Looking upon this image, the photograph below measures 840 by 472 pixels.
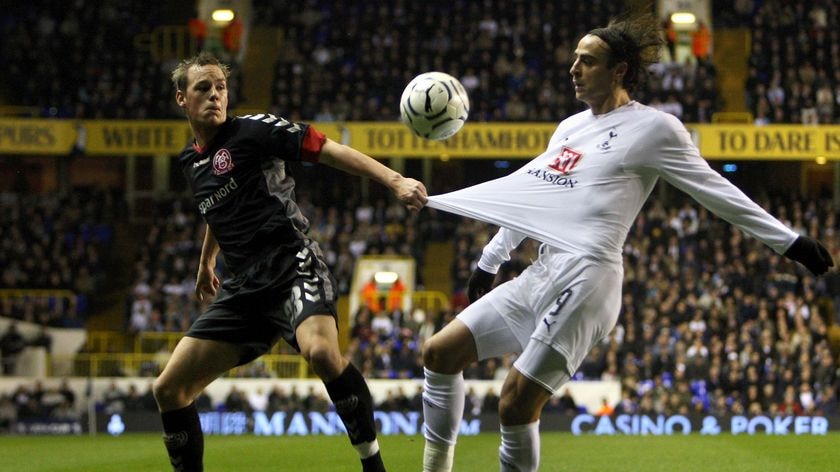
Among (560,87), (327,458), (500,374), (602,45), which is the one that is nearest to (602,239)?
(602,45)

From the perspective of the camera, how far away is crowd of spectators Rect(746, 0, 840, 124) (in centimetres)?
2511

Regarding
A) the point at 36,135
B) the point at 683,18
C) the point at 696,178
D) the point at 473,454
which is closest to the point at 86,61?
the point at 36,135

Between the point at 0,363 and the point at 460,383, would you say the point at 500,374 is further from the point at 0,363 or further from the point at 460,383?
the point at 460,383

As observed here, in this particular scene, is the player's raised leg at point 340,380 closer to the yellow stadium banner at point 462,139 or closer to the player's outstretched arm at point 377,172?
the player's outstretched arm at point 377,172

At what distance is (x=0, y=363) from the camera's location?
2128cm

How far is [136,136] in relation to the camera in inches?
990

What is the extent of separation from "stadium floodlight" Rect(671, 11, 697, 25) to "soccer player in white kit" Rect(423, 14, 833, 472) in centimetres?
2258

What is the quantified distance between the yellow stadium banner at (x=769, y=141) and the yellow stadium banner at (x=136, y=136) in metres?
10.4

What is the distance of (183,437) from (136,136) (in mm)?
19921

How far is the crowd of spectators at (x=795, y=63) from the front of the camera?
2511 centimetres

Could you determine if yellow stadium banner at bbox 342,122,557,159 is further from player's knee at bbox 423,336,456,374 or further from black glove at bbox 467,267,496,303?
player's knee at bbox 423,336,456,374

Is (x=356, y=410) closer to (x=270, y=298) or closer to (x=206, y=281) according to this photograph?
(x=270, y=298)

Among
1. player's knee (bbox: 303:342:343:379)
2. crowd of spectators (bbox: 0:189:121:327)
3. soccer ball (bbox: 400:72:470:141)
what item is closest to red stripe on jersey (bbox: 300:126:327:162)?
soccer ball (bbox: 400:72:470:141)

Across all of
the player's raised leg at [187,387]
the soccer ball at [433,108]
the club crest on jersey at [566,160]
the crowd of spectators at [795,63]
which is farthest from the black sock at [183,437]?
the crowd of spectators at [795,63]
